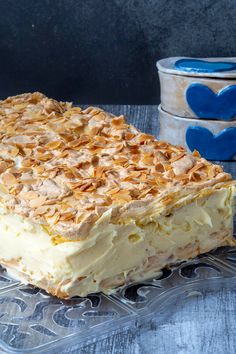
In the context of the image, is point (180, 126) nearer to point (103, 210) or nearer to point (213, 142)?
point (213, 142)

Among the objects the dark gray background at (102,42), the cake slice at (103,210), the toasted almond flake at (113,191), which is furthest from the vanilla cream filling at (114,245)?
the dark gray background at (102,42)

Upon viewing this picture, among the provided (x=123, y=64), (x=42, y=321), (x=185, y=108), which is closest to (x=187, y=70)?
(x=185, y=108)

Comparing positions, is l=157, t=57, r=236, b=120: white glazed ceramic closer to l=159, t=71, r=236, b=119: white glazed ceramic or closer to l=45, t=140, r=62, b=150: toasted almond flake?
l=159, t=71, r=236, b=119: white glazed ceramic

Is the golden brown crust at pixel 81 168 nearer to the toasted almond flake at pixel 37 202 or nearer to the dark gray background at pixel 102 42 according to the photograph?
the toasted almond flake at pixel 37 202

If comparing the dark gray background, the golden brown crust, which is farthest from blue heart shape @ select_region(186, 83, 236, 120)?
the dark gray background

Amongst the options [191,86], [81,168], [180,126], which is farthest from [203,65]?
[81,168]

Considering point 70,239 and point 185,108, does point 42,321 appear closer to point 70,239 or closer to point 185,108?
point 70,239
